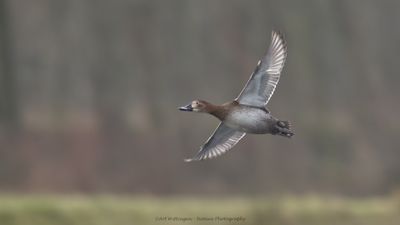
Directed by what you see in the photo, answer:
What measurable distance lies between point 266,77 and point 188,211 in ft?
34.5

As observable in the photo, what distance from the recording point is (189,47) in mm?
30688

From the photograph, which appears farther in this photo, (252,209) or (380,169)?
(380,169)

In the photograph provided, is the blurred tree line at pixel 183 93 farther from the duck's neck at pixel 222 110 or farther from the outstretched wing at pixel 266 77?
the duck's neck at pixel 222 110

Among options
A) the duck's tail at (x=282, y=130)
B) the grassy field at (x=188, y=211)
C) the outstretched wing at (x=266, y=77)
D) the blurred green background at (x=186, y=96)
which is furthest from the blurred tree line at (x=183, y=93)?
the duck's tail at (x=282, y=130)

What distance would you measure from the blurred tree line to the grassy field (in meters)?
3.84

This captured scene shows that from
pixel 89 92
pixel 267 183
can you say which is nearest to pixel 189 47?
pixel 89 92

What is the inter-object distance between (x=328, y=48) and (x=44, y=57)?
8.48m

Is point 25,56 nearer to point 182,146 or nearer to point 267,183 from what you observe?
point 182,146

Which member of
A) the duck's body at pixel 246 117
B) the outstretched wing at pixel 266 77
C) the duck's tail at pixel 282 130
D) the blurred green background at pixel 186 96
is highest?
the blurred green background at pixel 186 96

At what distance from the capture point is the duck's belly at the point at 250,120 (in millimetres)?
9234

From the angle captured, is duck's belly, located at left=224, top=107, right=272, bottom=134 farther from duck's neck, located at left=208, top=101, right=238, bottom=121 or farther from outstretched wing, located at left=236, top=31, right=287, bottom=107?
outstretched wing, located at left=236, top=31, right=287, bottom=107

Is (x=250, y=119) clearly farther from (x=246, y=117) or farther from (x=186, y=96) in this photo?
(x=186, y=96)

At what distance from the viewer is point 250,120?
9320 millimetres

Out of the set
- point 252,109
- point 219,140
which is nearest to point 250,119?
point 252,109
